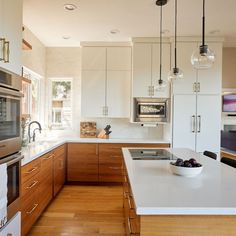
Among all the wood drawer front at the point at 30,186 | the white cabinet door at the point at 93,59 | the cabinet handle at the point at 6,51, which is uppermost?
the white cabinet door at the point at 93,59

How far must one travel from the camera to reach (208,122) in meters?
4.10

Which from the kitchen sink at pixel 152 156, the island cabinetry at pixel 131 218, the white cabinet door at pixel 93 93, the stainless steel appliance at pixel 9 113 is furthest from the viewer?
the white cabinet door at pixel 93 93

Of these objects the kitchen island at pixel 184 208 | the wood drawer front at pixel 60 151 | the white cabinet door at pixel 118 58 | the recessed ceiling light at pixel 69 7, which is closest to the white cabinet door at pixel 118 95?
the white cabinet door at pixel 118 58

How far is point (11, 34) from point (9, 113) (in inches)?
24.7

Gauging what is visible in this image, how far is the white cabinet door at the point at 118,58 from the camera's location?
4.46m

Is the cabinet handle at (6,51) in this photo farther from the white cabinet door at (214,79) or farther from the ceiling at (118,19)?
the white cabinet door at (214,79)

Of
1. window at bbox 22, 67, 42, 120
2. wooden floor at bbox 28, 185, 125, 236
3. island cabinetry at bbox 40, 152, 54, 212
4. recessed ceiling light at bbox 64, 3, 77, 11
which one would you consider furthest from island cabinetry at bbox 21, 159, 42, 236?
recessed ceiling light at bbox 64, 3, 77, 11

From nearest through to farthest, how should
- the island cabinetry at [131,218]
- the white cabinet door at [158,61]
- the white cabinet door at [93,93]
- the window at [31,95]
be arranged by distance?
1. the island cabinetry at [131,218]
2. the window at [31,95]
3. the white cabinet door at [158,61]
4. the white cabinet door at [93,93]

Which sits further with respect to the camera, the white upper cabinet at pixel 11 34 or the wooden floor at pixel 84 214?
the wooden floor at pixel 84 214

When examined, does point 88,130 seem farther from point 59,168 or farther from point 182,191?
point 182,191

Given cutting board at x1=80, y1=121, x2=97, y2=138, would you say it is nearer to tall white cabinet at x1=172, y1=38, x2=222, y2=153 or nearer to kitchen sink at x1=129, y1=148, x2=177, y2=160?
tall white cabinet at x1=172, y1=38, x2=222, y2=153

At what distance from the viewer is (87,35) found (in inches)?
159

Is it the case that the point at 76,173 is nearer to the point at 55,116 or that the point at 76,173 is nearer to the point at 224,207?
the point at 55,116

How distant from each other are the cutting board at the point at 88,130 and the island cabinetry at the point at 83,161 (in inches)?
18.2
